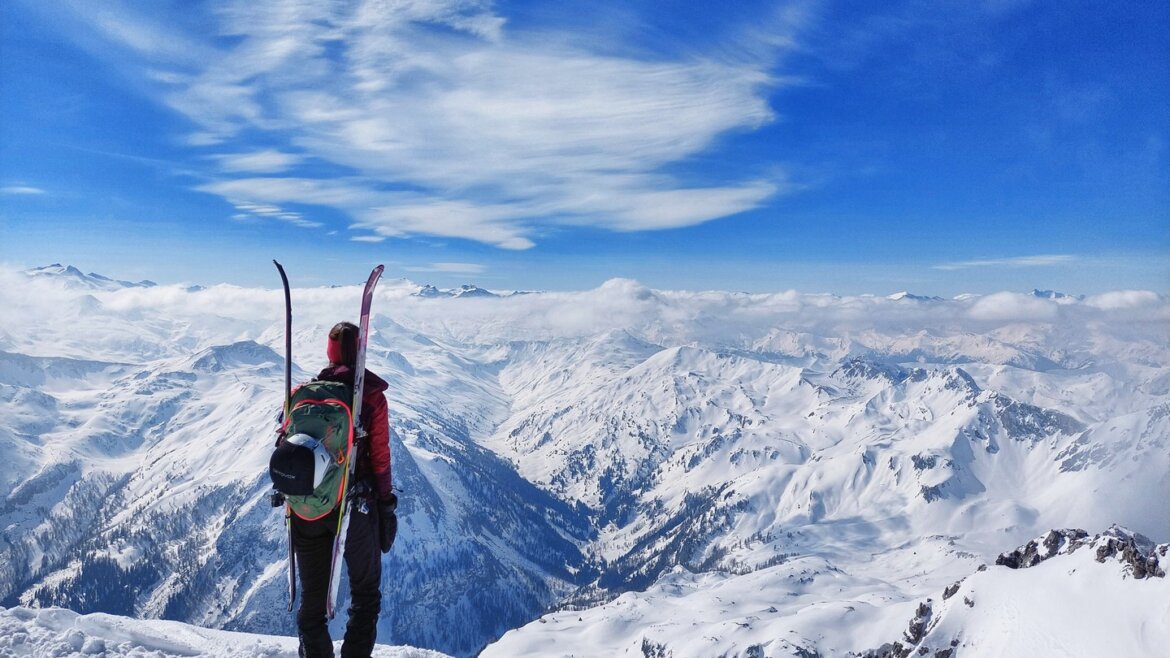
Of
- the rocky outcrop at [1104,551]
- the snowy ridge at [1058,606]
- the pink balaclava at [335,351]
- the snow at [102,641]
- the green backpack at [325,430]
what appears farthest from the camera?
the rocky outcrop at [1104,551]

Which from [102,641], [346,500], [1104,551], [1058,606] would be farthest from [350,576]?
[1104,551]

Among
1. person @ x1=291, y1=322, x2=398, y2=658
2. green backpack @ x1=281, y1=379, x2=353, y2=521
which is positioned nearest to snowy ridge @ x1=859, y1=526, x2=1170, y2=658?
person @ x1=291, y1=322, x2=398, y2=658

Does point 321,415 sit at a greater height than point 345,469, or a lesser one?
greater

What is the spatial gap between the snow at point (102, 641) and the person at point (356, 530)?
7999 mm

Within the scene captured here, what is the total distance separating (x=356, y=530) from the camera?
9.54 metres

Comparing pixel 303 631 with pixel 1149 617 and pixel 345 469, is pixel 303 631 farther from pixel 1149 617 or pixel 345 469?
pixel 1149 617

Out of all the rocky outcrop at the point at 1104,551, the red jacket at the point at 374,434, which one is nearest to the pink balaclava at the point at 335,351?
the red jacket at the point at 374,434

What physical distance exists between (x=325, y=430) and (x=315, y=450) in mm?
340

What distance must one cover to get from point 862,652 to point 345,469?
14084 cm

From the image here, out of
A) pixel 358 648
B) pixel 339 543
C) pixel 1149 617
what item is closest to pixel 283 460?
pixel 339 543

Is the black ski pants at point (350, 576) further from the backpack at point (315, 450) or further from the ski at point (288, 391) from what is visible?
the backpack at point (315, 450)

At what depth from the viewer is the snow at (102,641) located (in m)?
14.9

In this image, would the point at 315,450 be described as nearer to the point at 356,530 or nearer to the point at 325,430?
the point at 325,430

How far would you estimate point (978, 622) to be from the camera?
72.4 m
